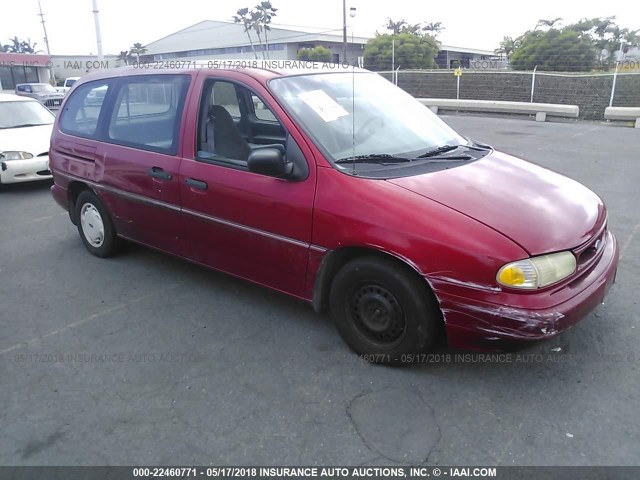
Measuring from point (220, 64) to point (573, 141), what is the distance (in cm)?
959

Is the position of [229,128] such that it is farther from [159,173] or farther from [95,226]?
[95,226]

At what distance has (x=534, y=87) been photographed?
19625 millimetres

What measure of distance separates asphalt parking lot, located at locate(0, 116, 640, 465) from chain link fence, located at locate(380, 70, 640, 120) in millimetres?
14672

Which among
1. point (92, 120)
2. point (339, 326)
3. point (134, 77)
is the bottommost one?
point (339, 326)

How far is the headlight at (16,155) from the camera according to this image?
7.75m

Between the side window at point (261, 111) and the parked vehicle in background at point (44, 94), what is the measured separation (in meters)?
22.9

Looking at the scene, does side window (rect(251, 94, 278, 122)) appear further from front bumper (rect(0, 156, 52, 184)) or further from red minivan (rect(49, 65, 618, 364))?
front bumper (rect(0, 156, 52, 184))

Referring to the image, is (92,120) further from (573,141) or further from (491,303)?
(573,141)

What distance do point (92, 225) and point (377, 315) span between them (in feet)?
10.5

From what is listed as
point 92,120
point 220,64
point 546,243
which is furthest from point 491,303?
point 92,120

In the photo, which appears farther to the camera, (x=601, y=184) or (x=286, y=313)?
(x=601, y=184)

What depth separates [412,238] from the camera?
2.70 m

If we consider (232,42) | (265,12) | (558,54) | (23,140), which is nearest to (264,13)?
(265,12)

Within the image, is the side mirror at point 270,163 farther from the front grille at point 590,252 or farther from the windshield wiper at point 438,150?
the front grille at point 590,252
